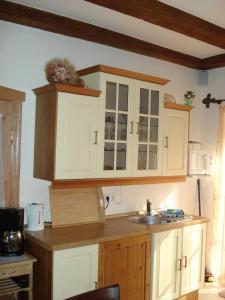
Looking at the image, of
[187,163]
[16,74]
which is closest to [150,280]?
[187,163]

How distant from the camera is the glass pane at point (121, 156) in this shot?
289 centimetres

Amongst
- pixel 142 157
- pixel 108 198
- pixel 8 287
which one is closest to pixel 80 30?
pixel 142 157

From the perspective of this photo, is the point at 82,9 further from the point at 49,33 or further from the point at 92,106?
the point at 92,106

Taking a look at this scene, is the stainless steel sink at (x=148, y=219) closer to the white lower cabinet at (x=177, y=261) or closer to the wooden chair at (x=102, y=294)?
the white lower cabinet at (x=177, y=261)

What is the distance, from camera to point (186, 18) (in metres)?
2.69

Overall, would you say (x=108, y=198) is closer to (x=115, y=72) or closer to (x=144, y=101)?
(x=144, y=101)

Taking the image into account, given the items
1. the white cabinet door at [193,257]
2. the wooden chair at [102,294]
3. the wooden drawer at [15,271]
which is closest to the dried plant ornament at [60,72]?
the wooden drawer at [15,271]

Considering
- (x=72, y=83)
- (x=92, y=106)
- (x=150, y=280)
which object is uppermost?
(x=72, y=83)

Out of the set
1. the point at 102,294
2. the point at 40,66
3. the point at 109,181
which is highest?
the point at 40,66

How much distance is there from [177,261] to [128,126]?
133cm

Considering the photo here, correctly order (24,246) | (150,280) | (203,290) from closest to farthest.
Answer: (24,246), (150,280), (203,290)

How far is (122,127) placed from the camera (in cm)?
290

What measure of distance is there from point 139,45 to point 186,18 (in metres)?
0.76

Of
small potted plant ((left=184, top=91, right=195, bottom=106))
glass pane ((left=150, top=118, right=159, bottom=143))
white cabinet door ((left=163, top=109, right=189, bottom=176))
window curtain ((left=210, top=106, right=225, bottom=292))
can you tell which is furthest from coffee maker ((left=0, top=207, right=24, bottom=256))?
window curtain ((left=210, top=106, right=225, bottom=292))
